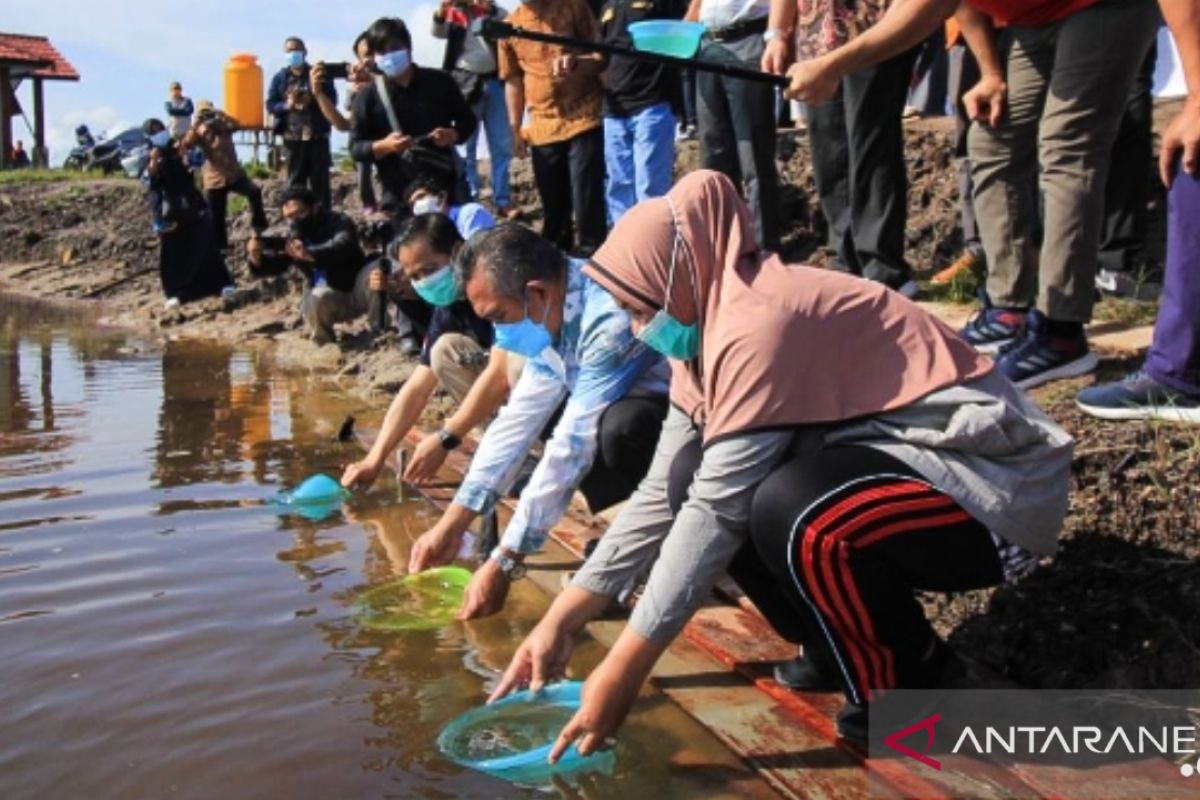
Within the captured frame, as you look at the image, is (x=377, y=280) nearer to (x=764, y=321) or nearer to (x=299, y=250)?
(x=299, y=250)

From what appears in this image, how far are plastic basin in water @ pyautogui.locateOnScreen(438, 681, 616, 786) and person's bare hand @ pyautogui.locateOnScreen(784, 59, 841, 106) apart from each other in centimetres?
175

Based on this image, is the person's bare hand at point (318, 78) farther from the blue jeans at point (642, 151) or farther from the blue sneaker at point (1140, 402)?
the blue sneaker at point (1140, 402)

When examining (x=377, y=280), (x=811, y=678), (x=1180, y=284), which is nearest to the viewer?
(x=811, y=678)

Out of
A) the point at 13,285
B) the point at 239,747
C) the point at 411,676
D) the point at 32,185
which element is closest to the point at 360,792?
the point at 239,747

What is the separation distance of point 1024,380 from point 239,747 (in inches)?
93.8

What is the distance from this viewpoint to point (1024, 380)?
368 centimetres

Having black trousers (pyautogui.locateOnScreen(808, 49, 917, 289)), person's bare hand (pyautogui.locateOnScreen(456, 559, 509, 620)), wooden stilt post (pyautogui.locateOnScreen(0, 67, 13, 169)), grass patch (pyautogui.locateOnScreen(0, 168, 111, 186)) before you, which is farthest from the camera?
wooden stilt post (pyautogui.locateOnScreen(0, 67, 13, 169))

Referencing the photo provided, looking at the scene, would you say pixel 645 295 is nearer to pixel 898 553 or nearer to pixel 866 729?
pixel 898 553

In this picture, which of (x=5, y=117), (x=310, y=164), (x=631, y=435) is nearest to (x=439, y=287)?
(x=631, y=435)

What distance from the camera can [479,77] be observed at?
877 centimetres

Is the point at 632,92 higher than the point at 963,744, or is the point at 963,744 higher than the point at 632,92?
the point at 632,92

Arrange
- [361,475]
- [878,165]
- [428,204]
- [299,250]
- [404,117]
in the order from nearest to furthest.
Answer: [361,475]
[878,165]
[428,204]
[404,117]
[299,250]

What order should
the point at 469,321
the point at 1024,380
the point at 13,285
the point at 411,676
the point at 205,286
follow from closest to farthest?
1. the point at 411,676
2. the point at 1024,380
3. the point at 469,321
4. the point at 205,286
5. the point at 13,285

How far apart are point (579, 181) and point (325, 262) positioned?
8.55 feet
